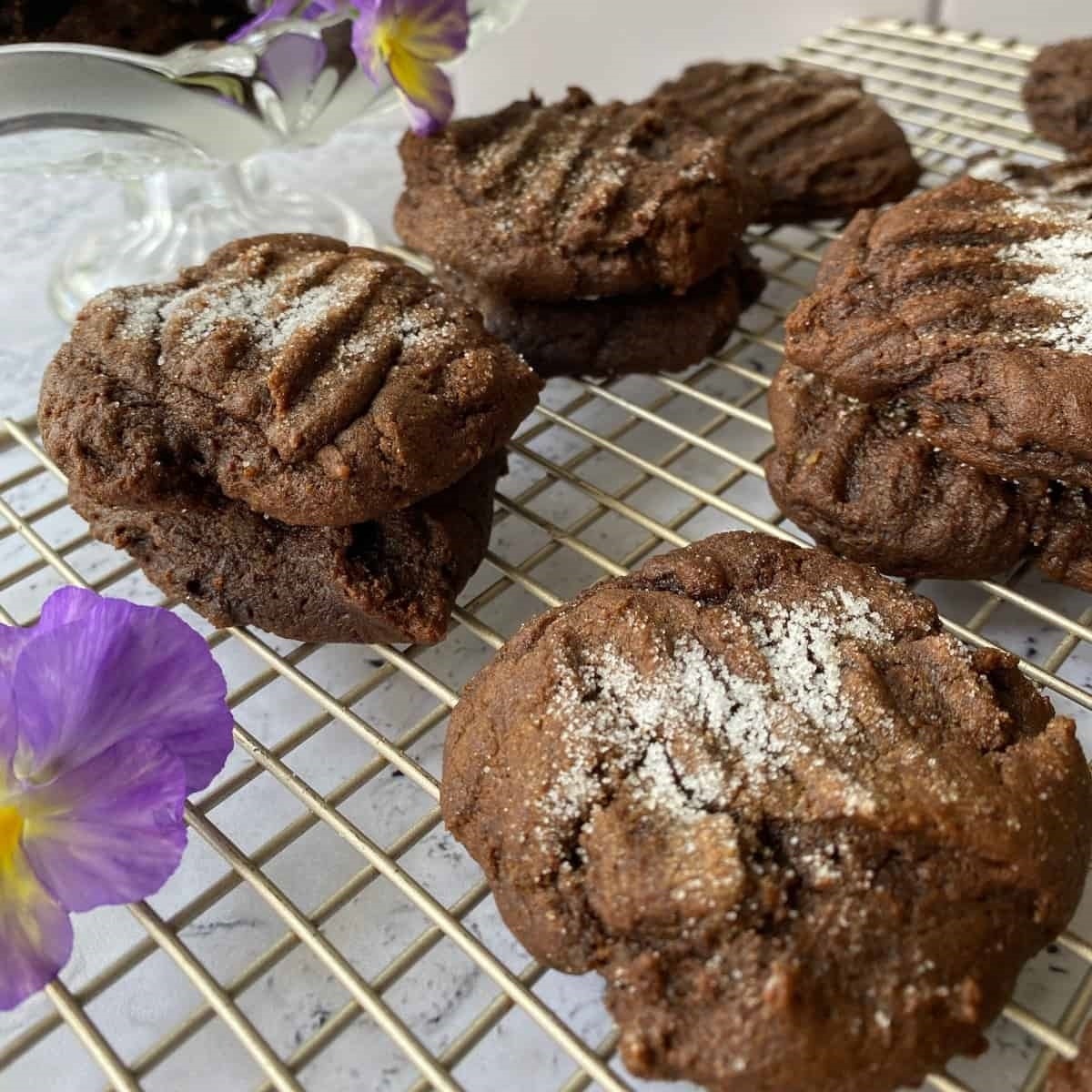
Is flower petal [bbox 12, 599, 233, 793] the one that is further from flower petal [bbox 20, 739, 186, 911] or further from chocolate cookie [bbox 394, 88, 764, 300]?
chocolate cookie [bbox 394, 88, 764, 300]

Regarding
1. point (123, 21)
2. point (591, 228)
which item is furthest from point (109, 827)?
point (123, 21)

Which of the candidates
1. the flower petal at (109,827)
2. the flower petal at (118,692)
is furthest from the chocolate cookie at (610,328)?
the flower petal at (109,827)

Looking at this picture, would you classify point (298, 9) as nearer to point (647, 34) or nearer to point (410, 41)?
point (410, 41)

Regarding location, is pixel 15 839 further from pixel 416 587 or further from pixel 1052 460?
pixel 1052 460

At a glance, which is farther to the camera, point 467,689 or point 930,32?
point 930,32

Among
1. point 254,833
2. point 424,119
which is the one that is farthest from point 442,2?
point 254,833

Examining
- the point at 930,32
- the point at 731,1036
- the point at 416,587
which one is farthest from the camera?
the point at 930,32
